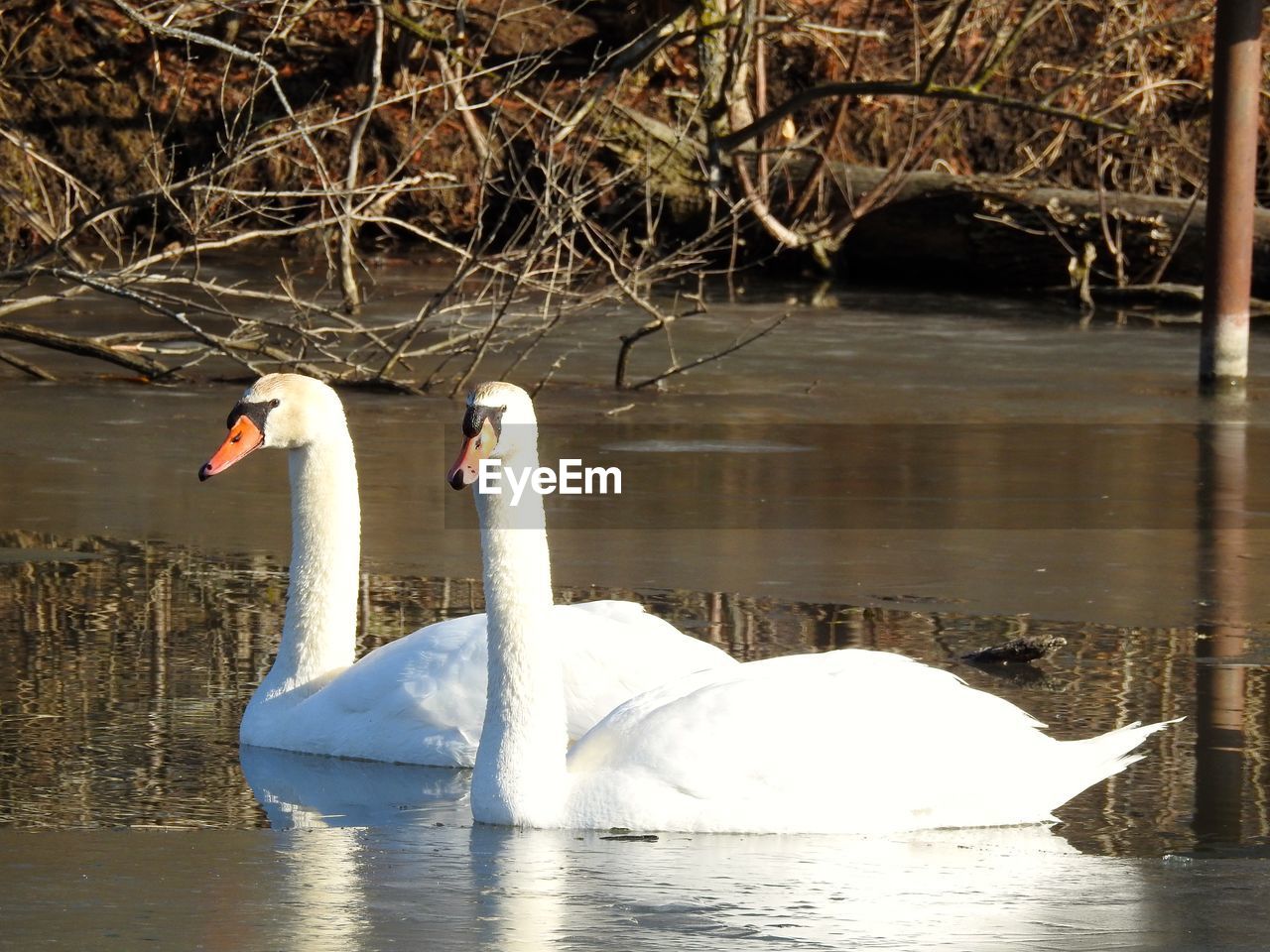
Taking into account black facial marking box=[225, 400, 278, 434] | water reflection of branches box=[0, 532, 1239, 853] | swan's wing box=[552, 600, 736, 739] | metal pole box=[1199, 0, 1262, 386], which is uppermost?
metal pole box=[1199, 0, 1262, 386]

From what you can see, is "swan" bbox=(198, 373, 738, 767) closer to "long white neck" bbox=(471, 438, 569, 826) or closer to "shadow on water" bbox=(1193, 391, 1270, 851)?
"long white neck" bbox=(471, 438, 569, 826)

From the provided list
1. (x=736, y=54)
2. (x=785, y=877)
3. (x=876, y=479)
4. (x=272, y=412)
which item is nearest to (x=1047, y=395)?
(x=876, y=479)

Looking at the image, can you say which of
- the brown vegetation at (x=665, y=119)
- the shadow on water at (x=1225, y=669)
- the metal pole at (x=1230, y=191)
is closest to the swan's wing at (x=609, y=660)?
the shadow on water at (x=1225, y=669)

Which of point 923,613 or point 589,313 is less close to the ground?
point 589,313

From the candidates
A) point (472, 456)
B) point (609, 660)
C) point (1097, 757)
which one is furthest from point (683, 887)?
point (609, 660)

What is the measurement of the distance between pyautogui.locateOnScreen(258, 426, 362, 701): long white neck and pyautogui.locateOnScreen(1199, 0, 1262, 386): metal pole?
8.43m

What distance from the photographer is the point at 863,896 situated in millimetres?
4430

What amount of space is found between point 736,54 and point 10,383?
749 centimetres

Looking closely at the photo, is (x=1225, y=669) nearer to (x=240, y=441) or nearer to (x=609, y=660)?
(x=609, y=660)

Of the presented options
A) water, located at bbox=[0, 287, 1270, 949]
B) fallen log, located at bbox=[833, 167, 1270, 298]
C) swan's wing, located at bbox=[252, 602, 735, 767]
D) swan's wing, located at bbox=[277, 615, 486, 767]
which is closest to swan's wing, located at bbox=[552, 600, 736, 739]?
swan's wing, located at bbox=[252, 602, 735, 767]

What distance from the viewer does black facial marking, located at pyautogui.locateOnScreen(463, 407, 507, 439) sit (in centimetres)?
494

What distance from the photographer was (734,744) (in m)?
4.98

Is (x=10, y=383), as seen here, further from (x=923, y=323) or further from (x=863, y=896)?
(x=863, y=896)

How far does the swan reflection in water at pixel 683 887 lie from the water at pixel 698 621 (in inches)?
0.5
